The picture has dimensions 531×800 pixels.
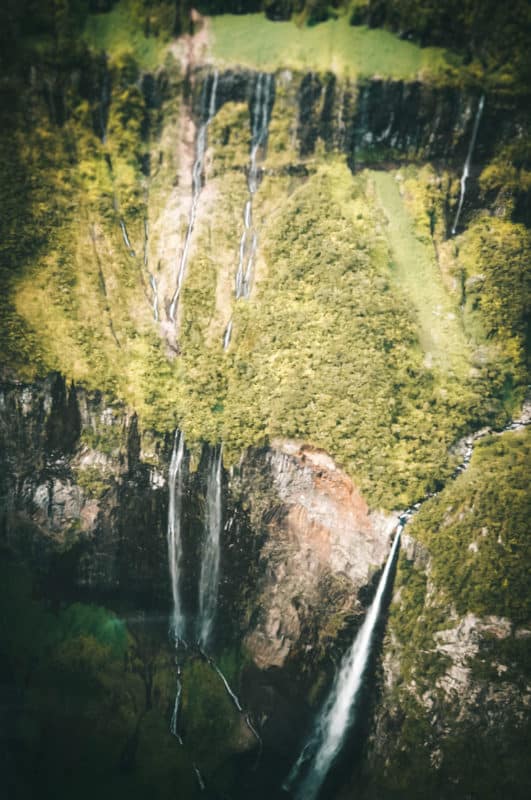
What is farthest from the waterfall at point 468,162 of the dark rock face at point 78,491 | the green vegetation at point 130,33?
the dark rock face at point 78,491

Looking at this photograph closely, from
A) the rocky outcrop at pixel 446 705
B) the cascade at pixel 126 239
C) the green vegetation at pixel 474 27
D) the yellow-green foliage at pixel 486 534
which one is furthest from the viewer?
the cascade at pixel 126 239

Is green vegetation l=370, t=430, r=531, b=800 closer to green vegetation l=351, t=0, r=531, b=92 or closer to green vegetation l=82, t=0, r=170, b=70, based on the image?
green vegetation l=351, t=0, r=531, b=92

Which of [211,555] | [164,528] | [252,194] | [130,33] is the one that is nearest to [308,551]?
[211,555]

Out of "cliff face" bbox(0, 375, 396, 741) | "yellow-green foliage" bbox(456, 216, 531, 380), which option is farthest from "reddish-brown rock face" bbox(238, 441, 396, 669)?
"yellow-green foliage" bbox(456, 216, 531, 380)

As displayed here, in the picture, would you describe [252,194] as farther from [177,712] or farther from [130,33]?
[177,712]

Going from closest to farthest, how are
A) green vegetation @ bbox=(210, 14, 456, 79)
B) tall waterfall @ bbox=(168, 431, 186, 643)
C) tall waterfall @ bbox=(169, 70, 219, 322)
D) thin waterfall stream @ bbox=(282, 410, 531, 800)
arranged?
thin waterfall stream @ bbox=(282, 410, 531, 800), green vegetation @ bbox=(210, 14, 456, 79), tall waterfall @ bbox=(168, 431, 186, 643), tall waterfall @ bbox=(169, 70, 219, 322)

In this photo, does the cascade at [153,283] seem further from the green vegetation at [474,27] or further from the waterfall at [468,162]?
the waterfall at [468,162]
